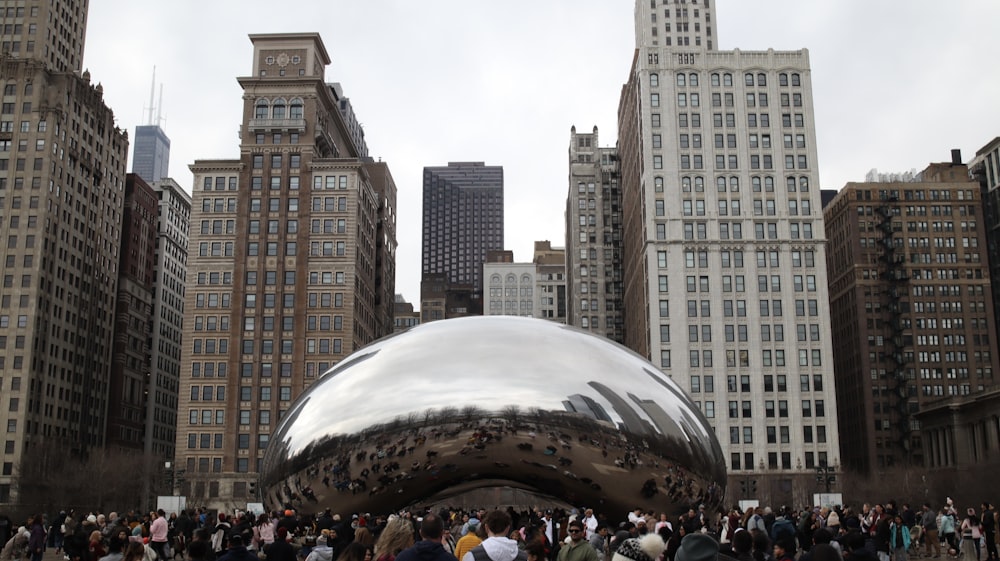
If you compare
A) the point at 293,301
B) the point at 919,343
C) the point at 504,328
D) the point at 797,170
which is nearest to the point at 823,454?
the point at 797,170

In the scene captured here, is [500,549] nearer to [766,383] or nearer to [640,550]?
[640,550]

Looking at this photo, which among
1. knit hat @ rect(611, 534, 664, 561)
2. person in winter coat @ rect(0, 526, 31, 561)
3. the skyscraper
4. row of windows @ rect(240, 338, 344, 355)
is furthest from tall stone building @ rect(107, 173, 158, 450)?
knit hat @ rect(611, 534, 664, 561)

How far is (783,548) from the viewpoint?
796 centimetres

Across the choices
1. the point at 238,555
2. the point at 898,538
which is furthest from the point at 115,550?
the point at 898,538

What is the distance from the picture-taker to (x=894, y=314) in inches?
4673

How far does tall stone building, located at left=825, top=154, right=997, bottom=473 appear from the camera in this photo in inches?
4584

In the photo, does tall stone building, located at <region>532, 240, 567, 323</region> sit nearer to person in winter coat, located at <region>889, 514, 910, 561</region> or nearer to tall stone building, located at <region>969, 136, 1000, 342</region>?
tall stone building, located at <region>969, 136, 1000, 342</region>

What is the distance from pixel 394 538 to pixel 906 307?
125 metres

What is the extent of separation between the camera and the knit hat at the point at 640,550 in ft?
22.7

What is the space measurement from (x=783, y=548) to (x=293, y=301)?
9102 cm

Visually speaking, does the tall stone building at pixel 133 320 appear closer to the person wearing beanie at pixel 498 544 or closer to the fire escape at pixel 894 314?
the fire escape at pixel 894 314

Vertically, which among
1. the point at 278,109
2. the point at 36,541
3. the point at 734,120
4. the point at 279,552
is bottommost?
the point at 36,541

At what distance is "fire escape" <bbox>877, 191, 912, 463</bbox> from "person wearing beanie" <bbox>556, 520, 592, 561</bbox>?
113290 millimetres

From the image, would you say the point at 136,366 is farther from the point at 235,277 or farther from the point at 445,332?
the point at 445,332
